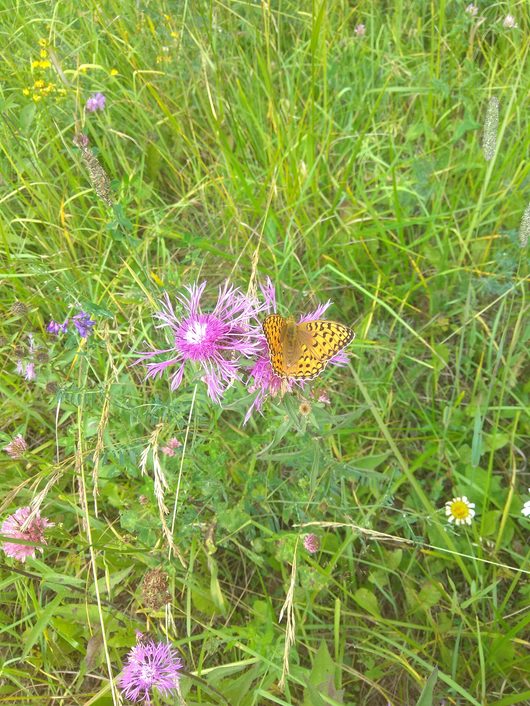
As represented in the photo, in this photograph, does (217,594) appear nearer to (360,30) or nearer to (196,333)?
(196,333)

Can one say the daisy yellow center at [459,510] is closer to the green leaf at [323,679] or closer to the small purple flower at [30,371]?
the green leaf at [323,679]

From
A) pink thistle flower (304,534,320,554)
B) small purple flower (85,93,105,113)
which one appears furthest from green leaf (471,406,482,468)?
small purple flower (85,93,105,113)

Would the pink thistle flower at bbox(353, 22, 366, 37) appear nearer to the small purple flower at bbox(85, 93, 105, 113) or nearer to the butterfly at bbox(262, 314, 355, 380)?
the small purple flower at bbox(85, 93, 105, 113)

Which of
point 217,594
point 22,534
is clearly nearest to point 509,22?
point 217,594

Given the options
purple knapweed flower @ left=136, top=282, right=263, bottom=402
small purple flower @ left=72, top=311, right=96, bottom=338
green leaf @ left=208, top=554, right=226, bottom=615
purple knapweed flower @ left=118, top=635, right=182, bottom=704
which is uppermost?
purple knapweed flower @ left=136, top=282, right=263, bottom=402

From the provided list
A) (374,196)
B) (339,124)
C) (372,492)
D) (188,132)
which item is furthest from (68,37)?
(372,492)

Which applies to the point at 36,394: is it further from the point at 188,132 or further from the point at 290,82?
the point at 290,82
